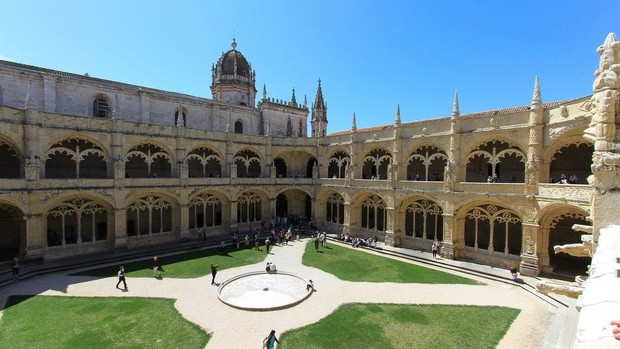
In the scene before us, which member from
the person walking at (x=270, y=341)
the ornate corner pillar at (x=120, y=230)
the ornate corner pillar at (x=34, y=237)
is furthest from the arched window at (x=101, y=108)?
the person walking at (x=270, y=341)

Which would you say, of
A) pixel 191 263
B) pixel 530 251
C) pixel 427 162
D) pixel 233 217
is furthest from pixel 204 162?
pixel 530 251

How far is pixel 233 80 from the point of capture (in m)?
39.6

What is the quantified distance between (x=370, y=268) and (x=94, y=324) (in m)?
15.3

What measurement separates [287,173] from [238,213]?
755cm

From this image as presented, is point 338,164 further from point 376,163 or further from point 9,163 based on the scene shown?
point 9,163

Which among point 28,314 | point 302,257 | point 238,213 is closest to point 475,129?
point 302,257

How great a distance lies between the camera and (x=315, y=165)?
114 feet

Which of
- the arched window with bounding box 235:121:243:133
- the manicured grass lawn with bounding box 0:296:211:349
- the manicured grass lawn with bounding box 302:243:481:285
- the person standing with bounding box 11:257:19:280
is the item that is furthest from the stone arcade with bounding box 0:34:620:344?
the manicured grass lawn with bounding box 0:296:211:349

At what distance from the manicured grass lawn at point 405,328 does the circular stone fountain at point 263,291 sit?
2.42 meters

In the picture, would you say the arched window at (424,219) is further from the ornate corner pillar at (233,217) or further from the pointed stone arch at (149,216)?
the pointed stone arch at (149,216)

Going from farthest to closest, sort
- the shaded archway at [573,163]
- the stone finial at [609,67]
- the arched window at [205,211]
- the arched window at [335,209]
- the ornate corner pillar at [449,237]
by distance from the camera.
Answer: the arched window at [335,209], the arched window at [205,211], the ornate corner pillar at [449,237], the shaded archway at [573,163], the stone finial at [609,67]

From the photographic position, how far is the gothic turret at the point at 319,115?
46.7 m

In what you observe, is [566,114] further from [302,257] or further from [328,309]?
[302,257]

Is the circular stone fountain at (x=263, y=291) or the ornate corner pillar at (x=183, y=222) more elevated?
the ornate corner pillar at (x=183, y=222)
